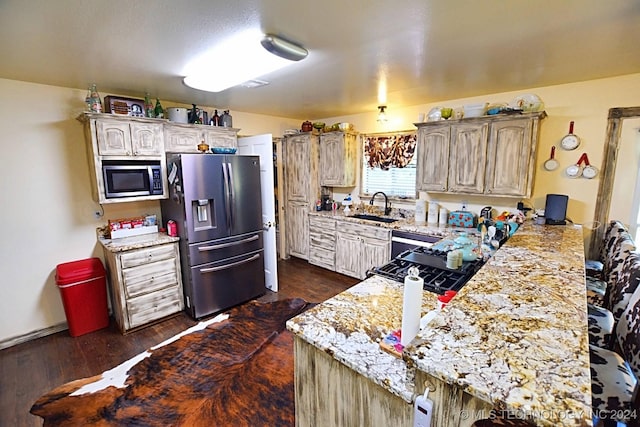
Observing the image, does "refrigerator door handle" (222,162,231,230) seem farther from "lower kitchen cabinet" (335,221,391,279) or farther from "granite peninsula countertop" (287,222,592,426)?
"granite peninsula countertop" (287,222,592,426)

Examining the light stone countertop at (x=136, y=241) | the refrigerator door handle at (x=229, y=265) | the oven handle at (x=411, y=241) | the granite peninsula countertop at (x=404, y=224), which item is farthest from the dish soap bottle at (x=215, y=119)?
the oven handle at (x=411, y=241)

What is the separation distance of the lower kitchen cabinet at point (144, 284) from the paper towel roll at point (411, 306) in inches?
108

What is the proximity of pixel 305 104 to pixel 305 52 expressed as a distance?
6.05 feet

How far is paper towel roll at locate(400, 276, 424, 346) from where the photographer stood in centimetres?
105

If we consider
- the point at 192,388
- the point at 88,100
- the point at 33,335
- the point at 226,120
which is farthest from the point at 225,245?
the point at 33,335

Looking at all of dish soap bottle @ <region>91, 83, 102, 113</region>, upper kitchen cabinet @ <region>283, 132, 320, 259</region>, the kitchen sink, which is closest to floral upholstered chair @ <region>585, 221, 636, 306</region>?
the kitchen sink

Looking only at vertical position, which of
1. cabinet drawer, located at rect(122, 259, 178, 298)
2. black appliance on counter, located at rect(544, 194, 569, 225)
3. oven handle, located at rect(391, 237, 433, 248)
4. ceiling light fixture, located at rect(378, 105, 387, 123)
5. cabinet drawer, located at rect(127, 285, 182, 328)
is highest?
ceiling light fixture, located at rect(378, 105, 387, 123)

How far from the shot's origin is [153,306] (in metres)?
2.98

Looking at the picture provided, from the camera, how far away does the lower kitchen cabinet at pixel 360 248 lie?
3.71 meters

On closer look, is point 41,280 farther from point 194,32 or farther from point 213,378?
point 194,32

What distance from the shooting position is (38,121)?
270cm

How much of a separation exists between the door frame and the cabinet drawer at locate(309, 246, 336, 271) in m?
2.97

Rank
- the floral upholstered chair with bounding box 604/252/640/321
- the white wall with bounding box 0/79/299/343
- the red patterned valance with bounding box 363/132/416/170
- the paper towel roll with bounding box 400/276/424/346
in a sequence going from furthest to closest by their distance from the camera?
1. the red patterned valance with bounding box 363/132/416/170
2. the white wall with bounding box 0/79/299/343
3. the floral upholstered chair with bounding box 604/252/640/321
4. the paper towel roll with bounding box 400/276/424/346

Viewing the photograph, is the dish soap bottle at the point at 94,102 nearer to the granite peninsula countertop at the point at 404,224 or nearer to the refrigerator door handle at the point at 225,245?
the refrigerator door handle at the point at 225,245
